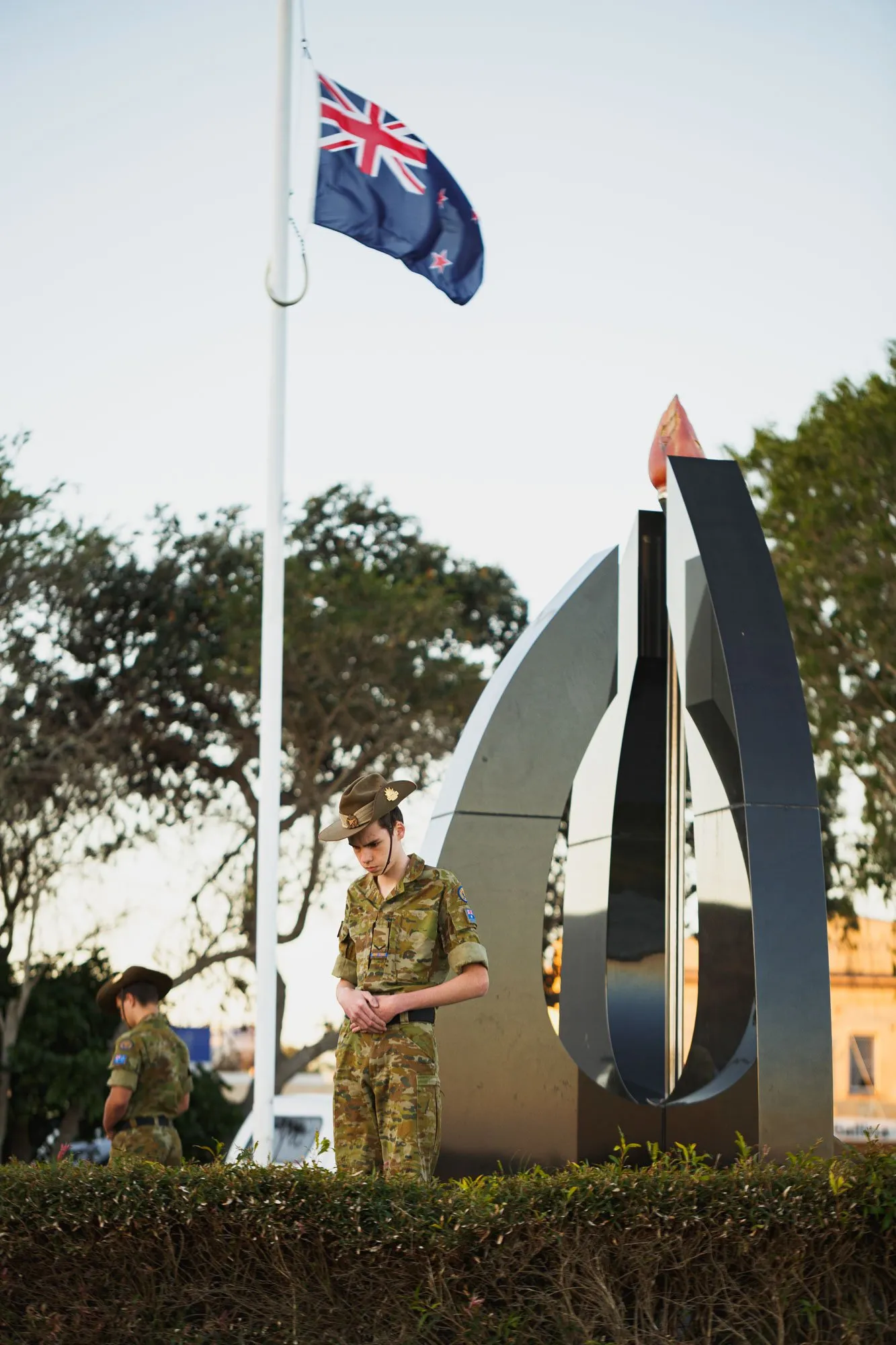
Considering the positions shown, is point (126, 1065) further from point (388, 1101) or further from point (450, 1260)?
point (450, 1260)

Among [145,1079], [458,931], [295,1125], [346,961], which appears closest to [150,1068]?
[145,1079]

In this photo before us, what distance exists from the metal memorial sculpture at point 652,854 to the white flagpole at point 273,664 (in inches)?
76.0

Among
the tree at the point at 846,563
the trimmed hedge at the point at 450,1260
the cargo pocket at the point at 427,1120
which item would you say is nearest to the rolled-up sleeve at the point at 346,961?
the cargo pocket at the point at 427,1120

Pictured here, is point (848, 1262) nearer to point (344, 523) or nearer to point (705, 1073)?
point (705, 1073)

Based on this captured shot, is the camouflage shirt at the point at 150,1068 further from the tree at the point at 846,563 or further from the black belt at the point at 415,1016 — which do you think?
the tree at the point at 846,563

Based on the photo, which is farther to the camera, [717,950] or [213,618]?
[213,618]

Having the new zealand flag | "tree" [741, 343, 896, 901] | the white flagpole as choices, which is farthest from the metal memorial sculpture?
"tree" [741, 343, 896, 901]

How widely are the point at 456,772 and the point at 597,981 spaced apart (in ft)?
4.60

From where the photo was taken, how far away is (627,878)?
7547mm

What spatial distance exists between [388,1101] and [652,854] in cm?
332

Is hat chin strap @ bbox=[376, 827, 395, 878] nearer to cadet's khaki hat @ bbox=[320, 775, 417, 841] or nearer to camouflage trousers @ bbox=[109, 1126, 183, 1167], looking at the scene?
cadet's khaki hat @ bbox=[320, 775, 417, 841]

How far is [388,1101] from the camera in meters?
4.57

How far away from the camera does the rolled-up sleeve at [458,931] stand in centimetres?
462

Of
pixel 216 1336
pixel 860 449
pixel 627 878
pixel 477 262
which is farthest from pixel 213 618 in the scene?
pixel 216 1336
